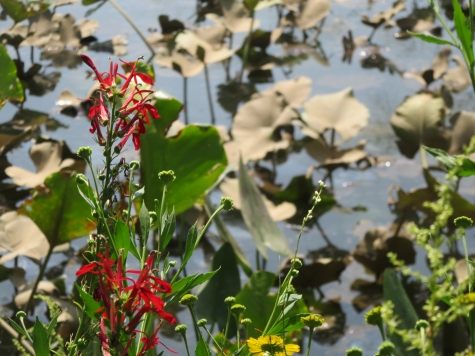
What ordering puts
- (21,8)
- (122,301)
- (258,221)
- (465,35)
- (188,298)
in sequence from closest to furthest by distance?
(122,301) → (188,298) → (465,35) → (258,221) → (21,8)

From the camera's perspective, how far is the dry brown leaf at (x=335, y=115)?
5.34 ft

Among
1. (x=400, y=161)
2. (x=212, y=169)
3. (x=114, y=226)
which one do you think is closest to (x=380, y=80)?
(x=400, y=161)

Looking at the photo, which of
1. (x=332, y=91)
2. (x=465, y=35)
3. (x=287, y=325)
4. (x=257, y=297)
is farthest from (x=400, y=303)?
(x=332, y=91)

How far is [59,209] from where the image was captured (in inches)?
44.4

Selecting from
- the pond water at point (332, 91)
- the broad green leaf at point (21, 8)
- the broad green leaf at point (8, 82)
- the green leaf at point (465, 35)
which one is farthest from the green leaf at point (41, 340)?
the broad green leaf at point (21, 8)

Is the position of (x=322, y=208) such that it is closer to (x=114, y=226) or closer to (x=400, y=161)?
(x=400, y=161)

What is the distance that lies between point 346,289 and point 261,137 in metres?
0.41

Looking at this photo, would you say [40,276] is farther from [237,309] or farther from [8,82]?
[237,309]

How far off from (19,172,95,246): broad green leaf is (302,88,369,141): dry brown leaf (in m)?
0.67

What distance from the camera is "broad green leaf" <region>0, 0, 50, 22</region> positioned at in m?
1.82

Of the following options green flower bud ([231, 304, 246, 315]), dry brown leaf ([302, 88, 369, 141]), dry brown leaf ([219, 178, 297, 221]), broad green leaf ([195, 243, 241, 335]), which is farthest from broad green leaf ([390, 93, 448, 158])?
green flower bud ([231, 304, 246, 315])

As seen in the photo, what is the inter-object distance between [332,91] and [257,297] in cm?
112

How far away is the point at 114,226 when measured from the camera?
0.48m

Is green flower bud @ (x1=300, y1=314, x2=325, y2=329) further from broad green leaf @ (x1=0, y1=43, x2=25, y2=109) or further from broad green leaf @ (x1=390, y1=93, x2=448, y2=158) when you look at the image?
broad green leaf @ (x1=390, y1=93, x2=448, y2=158)
